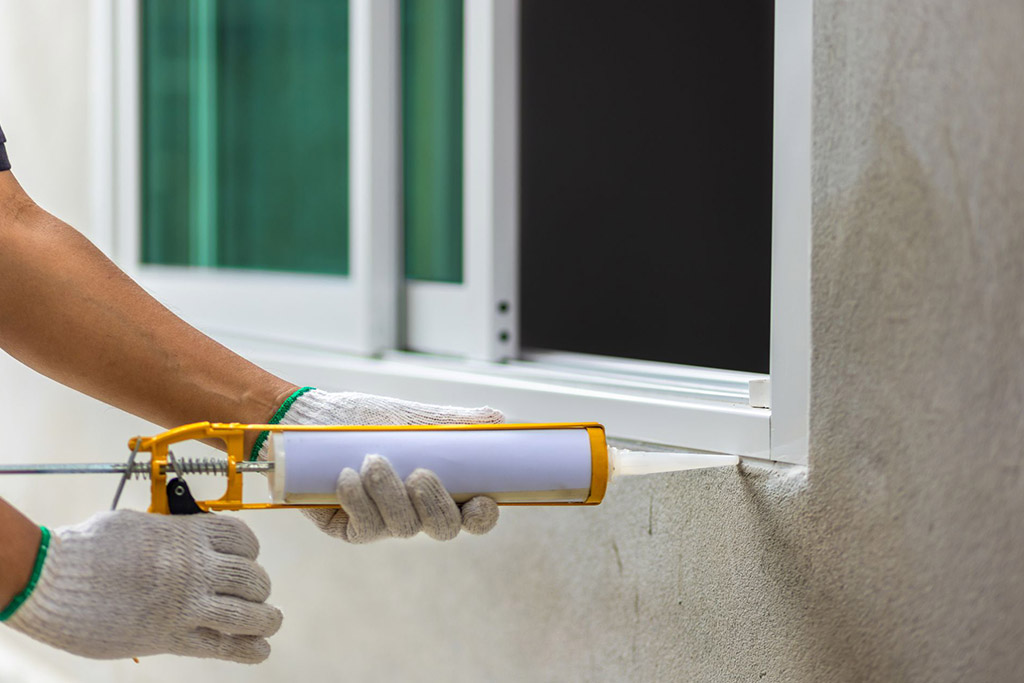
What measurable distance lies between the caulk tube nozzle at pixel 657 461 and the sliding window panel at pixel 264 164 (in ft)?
2.66

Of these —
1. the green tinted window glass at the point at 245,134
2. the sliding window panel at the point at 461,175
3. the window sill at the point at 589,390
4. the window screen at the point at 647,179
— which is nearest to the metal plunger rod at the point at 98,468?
the window sill at the point at 589,390

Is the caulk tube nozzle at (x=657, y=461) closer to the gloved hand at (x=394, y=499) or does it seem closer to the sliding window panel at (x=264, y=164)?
the gloved hand at (x=394, y=499)

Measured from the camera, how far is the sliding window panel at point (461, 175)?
5.07ft

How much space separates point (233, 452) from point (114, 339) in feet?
0.95

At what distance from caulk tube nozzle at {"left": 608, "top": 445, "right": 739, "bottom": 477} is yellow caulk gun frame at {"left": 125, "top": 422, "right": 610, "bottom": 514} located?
0.02 metres

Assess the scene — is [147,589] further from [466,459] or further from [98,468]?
[466,459]

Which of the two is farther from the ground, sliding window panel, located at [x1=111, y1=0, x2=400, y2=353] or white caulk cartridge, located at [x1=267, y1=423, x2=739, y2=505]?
sliding window panel, located at [x1=111, y1=0, x2=400, y2=353]

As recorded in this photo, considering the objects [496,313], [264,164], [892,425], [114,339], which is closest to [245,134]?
[264,164]

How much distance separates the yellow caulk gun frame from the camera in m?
0.92

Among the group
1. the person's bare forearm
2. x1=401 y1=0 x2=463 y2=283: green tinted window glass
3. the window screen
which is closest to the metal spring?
the person's bare forearm

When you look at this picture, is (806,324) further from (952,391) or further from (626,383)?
(626,383)

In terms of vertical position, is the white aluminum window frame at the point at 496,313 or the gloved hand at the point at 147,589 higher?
the white aluminum window frame at the point at 496,313

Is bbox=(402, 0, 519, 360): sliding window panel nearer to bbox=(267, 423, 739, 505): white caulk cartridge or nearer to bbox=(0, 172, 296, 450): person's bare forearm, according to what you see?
bbox=(0, 172, 296, 450): person's bare forearm

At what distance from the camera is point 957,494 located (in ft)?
3.25
